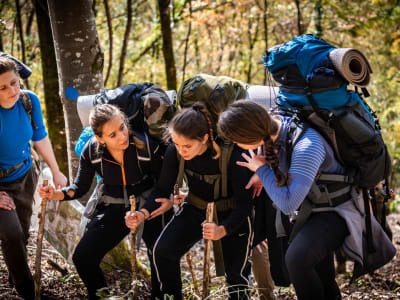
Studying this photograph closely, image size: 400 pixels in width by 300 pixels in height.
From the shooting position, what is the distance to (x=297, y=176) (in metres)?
2.64

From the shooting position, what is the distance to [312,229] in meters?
2.84

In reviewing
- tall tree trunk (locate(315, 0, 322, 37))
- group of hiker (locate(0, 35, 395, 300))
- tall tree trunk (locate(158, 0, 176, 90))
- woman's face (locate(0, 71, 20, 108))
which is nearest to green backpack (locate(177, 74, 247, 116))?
group of hiker (locate(0, 35, 395, 300))

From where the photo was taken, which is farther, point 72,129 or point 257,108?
point 72,129

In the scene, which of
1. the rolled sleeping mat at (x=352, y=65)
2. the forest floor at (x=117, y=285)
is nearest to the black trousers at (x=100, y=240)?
the forest floor at (x=117, y=285)

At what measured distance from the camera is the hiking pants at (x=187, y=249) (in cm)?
328

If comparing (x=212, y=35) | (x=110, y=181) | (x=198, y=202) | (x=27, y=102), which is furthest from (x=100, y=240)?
(x=212, y=35)

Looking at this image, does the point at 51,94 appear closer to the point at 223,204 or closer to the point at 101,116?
the point at 101,116

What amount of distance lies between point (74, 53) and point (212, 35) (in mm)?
10160

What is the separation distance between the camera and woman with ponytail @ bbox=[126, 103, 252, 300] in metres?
3.21

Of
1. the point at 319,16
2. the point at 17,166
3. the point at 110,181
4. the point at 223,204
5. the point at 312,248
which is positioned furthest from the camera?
the point at 319,16

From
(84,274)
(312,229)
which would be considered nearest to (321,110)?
(312,229)

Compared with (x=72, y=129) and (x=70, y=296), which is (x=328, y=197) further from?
(x=72, y=129)

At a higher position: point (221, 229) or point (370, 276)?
point (221, 229)

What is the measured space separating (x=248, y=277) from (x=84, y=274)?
1.37m
